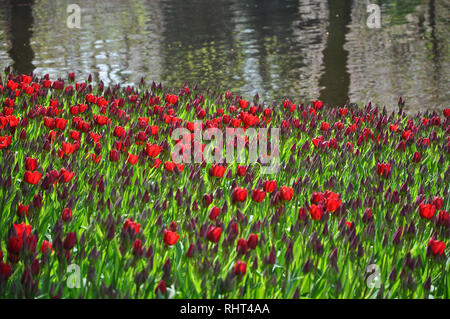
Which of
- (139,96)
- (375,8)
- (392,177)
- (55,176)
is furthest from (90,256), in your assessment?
(375,8)

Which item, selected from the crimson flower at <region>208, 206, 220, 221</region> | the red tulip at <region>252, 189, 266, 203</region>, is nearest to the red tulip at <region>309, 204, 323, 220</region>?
the red tulip at <region>252, 189, 266, 203</region>

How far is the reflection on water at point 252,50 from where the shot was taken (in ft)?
39.0

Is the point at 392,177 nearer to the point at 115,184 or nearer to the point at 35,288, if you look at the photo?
the point at 115,184

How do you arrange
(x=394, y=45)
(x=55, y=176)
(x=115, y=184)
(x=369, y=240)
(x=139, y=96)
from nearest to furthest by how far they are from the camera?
(x=369, y=240)
(x=55, y=176)
(x=115, y=184)
(x=139, y=96)
(x=394, y=45)

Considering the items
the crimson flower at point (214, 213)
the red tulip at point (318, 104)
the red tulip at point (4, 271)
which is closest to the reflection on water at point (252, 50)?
the red tulip at point (318, 104)

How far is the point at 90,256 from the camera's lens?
3.01 metres

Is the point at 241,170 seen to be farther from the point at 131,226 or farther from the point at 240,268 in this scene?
the point at 240,268

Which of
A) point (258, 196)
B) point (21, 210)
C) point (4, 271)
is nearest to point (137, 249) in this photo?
point (4, 271)

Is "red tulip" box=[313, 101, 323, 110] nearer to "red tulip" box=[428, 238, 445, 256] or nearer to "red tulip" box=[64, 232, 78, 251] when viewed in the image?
"red tulip" box=[428, 238, 445, 256]

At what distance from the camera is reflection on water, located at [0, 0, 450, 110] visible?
39.0 ft

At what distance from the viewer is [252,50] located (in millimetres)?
15703

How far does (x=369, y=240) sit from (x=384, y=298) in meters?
0.64

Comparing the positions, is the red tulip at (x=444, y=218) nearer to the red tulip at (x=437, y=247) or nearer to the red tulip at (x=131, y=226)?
the red tulip at (x=437, y=247)

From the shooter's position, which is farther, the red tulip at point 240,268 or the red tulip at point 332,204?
the red tulip at point 332,204
